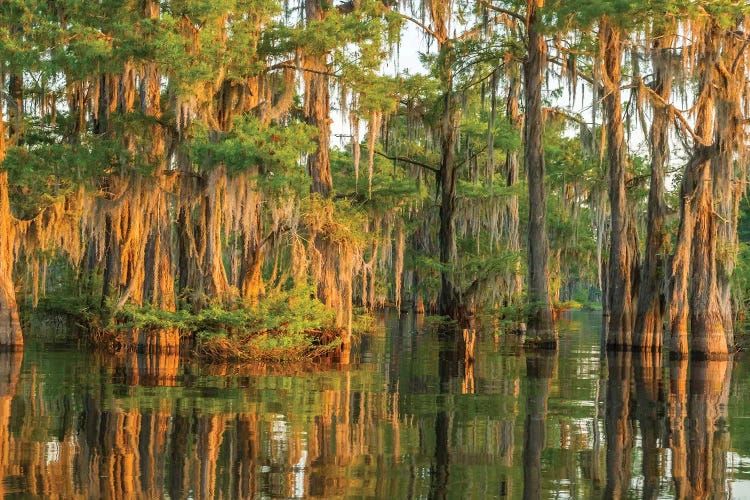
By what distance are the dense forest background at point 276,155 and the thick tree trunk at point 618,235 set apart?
6cm

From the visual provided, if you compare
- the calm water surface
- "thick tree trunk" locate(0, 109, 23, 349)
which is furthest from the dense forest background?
the calm water surface

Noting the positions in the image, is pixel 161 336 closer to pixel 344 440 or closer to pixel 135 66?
pixel 135 66

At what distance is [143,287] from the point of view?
75.4ft

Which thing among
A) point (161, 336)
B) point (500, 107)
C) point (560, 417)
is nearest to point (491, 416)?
point (560, 417)

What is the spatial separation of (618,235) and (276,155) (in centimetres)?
1248

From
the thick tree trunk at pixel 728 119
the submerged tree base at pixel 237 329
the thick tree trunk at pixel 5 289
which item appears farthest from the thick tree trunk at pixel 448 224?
the thick tree trunk at pixel 5 289

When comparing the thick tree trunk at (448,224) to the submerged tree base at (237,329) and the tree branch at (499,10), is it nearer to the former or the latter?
the tree branch at (499,10)

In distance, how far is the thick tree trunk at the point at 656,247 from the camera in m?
27.2

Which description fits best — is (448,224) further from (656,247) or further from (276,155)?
(276,155)

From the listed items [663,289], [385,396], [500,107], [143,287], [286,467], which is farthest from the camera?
[500,107]

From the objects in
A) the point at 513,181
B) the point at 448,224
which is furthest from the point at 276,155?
the point at 513,181

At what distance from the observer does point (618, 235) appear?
97.9ft

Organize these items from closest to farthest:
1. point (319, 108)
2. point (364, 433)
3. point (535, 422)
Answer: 1. point (364, 433)
2. point (535, 422)
3. point (319, 108)

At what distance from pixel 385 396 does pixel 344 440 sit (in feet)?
15.4
